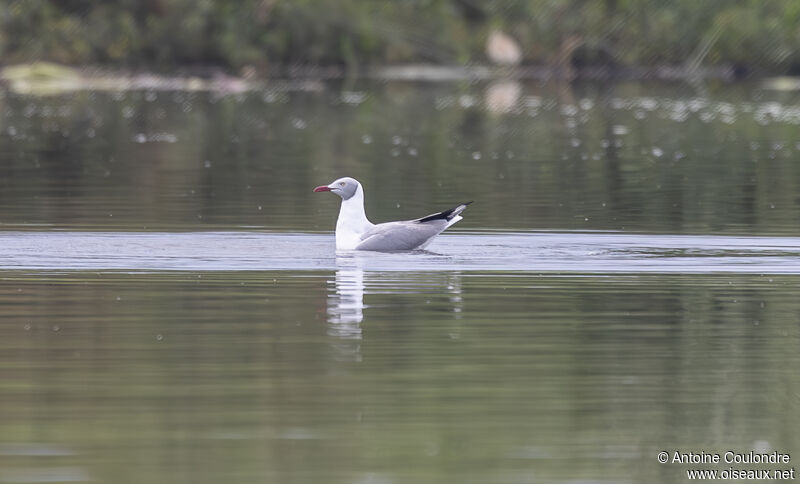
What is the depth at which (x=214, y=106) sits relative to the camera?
5272 cm

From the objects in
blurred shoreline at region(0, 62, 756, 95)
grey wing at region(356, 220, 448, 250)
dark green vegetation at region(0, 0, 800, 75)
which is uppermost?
dark green vegetation at region(0, 0, 800, 75)

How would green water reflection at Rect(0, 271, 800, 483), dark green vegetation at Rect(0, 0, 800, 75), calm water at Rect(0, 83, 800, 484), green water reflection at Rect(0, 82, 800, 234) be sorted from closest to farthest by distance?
green water reflection at Rect(0, 271, 800, 483) < calm water at Rect(0, 83, 800, 484) < green water reflection at Rect(0, 82, 800, 234) < dark green vegetation at Rect(0, 0, 800, 75)

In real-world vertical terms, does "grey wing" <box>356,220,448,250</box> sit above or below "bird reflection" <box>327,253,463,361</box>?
above

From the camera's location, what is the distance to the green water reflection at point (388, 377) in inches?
340

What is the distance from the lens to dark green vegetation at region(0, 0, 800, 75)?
75188 mm

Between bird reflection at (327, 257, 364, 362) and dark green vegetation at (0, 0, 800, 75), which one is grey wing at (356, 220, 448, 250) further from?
dark green vegetation at (0, 0, 800, 75)

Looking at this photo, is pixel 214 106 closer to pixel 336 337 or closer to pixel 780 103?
pixel 780 103

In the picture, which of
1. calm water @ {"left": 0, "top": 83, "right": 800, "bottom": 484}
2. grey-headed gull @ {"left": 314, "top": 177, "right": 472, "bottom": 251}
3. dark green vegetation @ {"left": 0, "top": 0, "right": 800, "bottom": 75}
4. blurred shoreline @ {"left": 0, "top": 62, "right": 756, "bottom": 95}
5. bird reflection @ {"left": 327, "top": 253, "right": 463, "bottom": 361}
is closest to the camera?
calm water @ {"left": 0, "top": 83, "right": 800, "bottom": 484}

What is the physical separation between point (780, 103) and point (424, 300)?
4201 centimetres

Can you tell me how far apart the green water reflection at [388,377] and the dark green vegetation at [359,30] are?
6150 centimetres

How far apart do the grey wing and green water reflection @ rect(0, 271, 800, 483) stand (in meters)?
1.89

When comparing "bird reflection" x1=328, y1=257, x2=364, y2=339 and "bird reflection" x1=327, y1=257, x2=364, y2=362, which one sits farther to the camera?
"bird reflection" x1=328, y1=257, x2=364, y2=339

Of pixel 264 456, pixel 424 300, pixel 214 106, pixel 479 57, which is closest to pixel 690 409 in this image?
pixel 264 456

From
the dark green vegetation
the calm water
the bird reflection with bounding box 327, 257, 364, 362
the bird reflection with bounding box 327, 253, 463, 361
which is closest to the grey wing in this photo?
the calm water
